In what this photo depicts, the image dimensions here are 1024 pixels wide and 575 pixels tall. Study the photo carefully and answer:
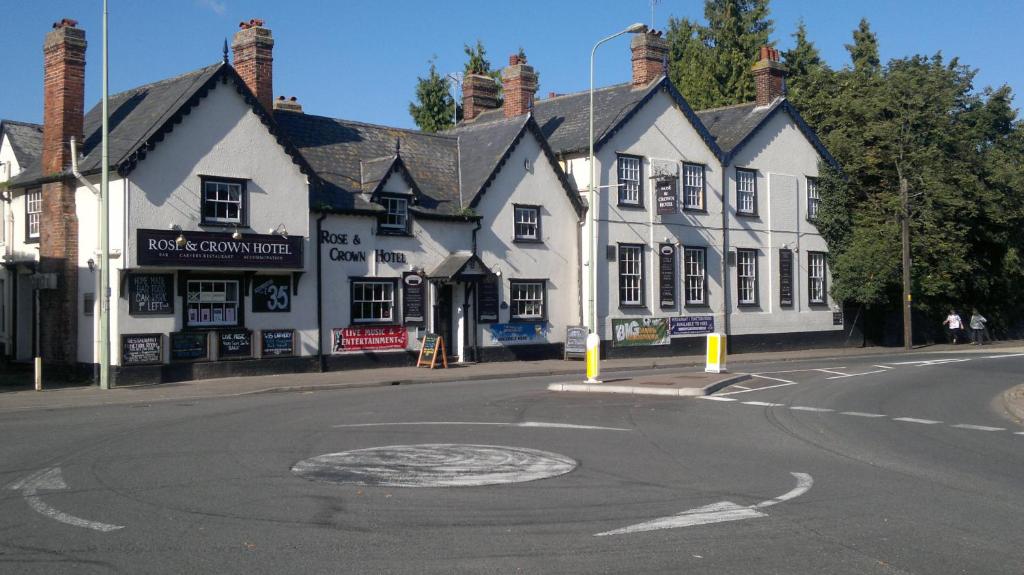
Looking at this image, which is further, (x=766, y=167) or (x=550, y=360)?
(x=766, y=167)

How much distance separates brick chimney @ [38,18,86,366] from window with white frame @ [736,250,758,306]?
24.6 m

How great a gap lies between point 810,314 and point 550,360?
14467 millimetres

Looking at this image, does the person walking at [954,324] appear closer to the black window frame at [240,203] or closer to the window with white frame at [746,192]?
the window with white frame at [746,192]

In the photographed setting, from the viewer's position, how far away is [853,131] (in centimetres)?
4331

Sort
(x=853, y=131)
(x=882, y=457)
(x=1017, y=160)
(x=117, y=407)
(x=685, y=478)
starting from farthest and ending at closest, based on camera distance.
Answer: (x=1017, y=160) < (x=853, y=131) < (x=117, y=407) < (x=882, y=457) < (x=685, y=478)

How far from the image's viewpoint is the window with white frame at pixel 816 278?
42.6 m

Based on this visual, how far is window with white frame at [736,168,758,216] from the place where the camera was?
39.6 m

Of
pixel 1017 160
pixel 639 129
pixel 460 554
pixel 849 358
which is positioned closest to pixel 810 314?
pixel 849 358

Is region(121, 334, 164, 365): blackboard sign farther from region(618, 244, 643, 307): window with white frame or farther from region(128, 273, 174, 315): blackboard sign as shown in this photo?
region(618, 244, 643, 307): window with white frame

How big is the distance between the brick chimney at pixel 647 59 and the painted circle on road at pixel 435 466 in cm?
2637

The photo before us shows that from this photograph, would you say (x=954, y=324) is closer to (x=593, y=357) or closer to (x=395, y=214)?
(x=395, y=214)

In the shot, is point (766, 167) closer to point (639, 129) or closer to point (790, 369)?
point (639, 129)

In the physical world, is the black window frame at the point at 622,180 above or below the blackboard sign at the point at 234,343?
above

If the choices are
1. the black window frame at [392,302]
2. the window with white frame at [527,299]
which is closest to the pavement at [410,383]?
the black window frame at [392,302]
